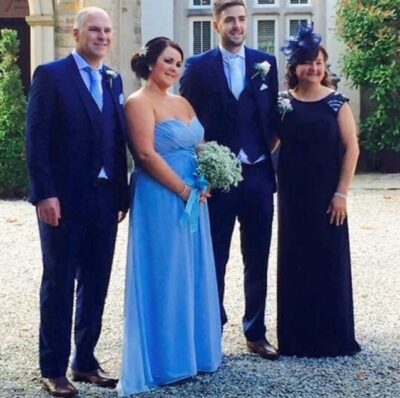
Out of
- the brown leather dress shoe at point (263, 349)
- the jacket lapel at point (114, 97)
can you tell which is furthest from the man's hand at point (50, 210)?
the brown leather dress shoe at point (263, 349)

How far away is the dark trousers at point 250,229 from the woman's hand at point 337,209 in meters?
0.36

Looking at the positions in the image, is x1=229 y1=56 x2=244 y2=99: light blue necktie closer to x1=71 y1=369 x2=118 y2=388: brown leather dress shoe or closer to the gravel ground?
the gravel ground

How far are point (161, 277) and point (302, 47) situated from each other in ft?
5.25

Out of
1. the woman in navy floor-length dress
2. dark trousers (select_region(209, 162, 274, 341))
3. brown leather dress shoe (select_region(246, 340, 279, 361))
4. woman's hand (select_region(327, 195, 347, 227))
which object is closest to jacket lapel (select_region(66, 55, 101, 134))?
dark trousers (select_region(209, 162, 274, 341))

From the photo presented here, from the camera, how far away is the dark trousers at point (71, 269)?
18.5 feet

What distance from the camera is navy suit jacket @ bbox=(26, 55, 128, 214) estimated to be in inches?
218

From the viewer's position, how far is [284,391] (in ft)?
19.0

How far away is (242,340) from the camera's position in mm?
6895

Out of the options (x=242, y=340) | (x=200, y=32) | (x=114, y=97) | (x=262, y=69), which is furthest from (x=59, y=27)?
(x=114, y=97)

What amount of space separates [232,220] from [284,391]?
3.67 feet

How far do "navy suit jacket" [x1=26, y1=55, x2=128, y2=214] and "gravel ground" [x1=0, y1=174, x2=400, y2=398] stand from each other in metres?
1.09

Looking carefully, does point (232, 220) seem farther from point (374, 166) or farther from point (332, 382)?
point (374, 166)

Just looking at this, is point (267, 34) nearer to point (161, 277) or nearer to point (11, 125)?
point (11, 125)

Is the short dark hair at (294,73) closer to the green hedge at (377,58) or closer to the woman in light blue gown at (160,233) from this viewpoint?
the woman in light blue gown at (160,233)
